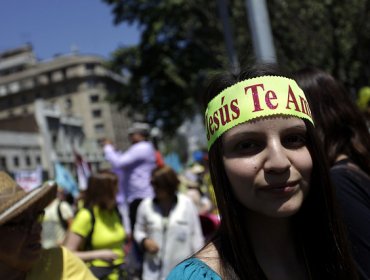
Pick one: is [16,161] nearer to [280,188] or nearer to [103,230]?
[103,230]

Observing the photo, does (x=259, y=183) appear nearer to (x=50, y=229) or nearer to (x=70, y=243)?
(x=70, y=243)

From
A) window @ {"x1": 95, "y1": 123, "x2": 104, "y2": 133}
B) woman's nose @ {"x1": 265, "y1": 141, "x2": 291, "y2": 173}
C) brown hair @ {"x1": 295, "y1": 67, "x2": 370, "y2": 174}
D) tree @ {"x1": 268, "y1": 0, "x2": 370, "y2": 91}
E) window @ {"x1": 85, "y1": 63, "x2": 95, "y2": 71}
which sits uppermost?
window @ {"x1": 85, "y1": 63, "x2": 95, "y2": 71}

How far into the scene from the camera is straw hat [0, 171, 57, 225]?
8.46ft

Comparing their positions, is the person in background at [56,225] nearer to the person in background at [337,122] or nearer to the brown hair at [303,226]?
the person in background at [337,122]

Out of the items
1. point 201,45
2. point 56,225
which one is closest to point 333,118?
point 56,225

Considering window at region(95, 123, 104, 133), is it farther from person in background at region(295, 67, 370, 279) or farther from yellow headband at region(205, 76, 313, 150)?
yellow headband at region(205, 76, 313, 150)

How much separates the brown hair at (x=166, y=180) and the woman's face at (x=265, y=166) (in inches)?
133

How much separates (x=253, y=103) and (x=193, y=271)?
0.50 meters

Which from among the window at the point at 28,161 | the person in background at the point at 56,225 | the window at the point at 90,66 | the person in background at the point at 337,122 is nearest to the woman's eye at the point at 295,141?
the person in background at the point at 337,122

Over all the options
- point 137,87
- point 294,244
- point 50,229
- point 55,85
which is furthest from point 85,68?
point 294,244

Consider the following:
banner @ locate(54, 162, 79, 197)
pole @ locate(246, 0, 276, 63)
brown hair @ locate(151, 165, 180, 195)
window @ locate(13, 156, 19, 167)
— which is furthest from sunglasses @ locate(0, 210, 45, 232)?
window @ locate(13, 156, 19, 167)

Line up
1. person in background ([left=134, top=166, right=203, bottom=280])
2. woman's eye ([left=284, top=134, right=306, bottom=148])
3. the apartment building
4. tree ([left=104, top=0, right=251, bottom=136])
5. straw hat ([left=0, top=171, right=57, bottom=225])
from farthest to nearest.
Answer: the apartment building < tree ([left=104, top=0, right=251, bottom=136]) < person in background ([left=134, top=166, right=203, bottom=280]) < straw hat ([left=0, top=171, right=57, bottom=225]) < woman's eye ([left=284, top=134, right=306, bottom=148])

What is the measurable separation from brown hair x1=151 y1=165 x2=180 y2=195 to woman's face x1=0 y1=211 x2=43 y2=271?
2.31 m

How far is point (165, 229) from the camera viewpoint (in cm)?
480
